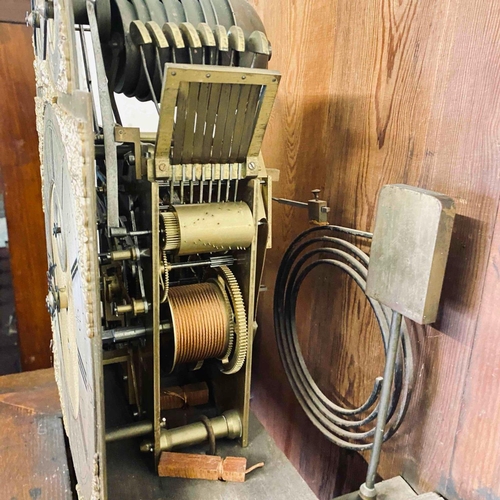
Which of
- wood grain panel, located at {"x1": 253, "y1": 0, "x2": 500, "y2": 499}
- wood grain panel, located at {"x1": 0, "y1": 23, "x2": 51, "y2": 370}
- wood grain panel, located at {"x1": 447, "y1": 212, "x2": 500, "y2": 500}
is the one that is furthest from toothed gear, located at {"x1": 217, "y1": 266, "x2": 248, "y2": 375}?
wood grain panel, located at {"x1": 0, "y1": 23, "x2": 51, "y2": 370}

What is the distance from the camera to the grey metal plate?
85 centimetres

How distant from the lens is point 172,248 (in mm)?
1117

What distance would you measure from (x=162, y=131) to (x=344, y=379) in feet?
2.76

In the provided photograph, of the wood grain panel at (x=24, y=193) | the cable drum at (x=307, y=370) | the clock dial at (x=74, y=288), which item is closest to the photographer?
the clock dial at (x=74, y=288)

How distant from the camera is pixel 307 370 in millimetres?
1418

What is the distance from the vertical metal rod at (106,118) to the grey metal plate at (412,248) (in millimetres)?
583

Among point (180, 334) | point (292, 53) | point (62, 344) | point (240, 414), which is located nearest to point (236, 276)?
point (180, 334)

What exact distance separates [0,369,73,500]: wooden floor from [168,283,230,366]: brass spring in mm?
478

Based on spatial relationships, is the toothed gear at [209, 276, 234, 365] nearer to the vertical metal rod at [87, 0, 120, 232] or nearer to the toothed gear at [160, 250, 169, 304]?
the toothed gear at [160, 250, 169, 304]

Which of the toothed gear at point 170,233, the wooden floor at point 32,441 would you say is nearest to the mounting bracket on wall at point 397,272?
the toothed gear at point 170,233

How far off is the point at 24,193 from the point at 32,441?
977mm

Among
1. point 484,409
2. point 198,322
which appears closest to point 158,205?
point 198,322

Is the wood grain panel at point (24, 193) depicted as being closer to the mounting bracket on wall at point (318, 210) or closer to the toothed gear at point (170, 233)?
the toothed gear at point (170, 233)

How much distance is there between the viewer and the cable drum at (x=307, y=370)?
108 centimetres
